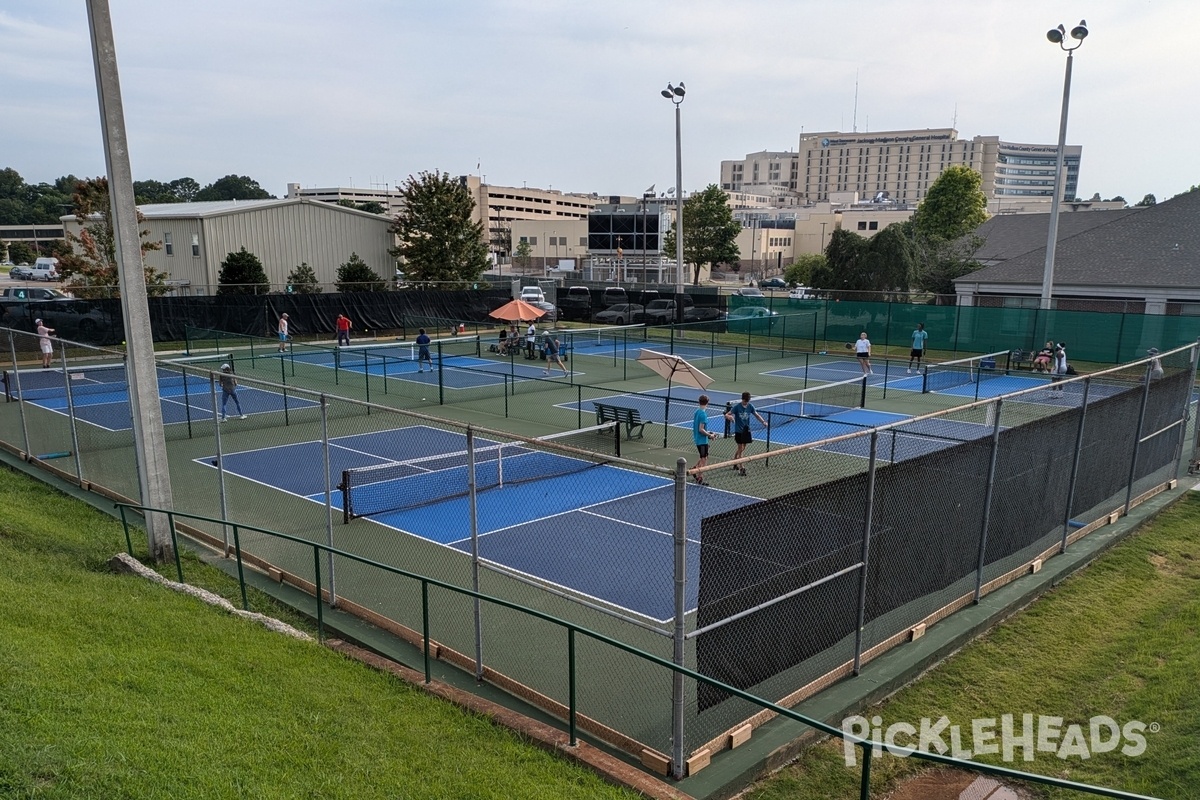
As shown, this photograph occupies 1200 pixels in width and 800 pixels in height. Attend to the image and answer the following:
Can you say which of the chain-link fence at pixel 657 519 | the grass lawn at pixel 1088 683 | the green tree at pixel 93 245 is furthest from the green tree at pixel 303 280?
the grass lawn at pixel 1088 683

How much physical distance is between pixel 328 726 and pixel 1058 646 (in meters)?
7.84

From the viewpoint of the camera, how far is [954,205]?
6694 cm

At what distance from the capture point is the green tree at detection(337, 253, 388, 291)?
46.7 metres

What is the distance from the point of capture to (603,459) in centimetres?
650

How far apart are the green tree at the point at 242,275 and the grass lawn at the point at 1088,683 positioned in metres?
40.9

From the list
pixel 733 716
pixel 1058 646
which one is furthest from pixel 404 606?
pixel 1058 646

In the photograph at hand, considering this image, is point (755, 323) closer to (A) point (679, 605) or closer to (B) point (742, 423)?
(B) point (742, 423)

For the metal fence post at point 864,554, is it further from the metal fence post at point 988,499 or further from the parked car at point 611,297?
the parked car at point 611,297

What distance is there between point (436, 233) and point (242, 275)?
11843mm

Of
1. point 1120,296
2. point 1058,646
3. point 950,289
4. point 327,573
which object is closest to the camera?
point 1058,646

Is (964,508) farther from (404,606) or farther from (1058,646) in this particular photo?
(404,606)

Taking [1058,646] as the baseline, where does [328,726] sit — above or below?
above

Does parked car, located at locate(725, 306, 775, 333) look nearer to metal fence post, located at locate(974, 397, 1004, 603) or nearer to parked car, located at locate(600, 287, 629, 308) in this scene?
parked car, located at locate(600, 287, 629, 308)

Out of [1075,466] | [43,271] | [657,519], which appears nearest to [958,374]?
[1075,466]
